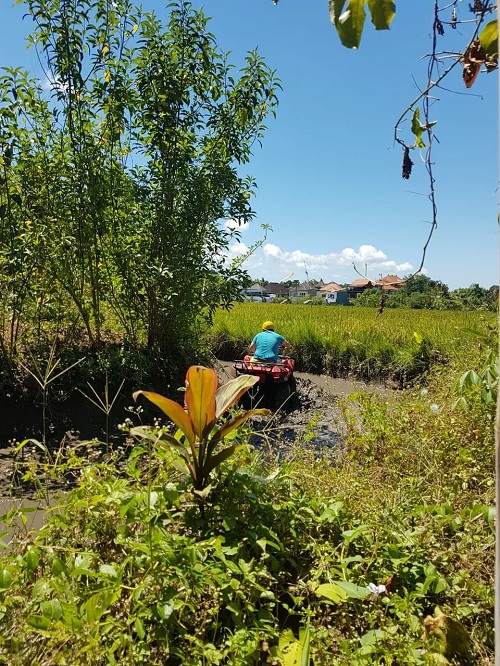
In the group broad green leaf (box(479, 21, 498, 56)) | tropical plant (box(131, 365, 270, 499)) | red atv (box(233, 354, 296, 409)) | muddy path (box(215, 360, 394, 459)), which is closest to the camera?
broad green leaf (box(479, 21, 498, 56))

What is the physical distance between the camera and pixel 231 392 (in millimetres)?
1894

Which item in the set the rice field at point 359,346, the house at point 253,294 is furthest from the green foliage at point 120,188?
the rice field at point 359,346

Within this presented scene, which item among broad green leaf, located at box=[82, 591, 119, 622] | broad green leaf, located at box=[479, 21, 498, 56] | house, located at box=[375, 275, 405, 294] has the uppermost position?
broad green leaf, located at box=[479, 21, 498, 56]

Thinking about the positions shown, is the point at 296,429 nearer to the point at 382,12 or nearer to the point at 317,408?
the point at 317,408

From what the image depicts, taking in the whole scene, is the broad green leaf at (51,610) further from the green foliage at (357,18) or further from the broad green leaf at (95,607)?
the green foliage at (357,18)

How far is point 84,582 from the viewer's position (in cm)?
138

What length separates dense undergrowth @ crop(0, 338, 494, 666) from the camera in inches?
45.3

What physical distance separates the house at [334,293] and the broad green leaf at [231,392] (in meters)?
3.93

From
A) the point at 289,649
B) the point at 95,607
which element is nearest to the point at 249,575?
the point at 289,649

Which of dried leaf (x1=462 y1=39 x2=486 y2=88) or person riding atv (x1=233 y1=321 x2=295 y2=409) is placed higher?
dried leaf (x1=462 y1=39 x2=486 y2=88)

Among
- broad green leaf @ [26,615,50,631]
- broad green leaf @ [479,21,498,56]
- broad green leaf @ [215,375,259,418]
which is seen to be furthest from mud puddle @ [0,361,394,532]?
broad green leaf @ [479,21,498,56]

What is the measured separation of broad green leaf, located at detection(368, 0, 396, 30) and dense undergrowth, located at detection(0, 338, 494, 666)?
1335 millimetres

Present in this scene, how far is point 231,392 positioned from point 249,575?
76cm

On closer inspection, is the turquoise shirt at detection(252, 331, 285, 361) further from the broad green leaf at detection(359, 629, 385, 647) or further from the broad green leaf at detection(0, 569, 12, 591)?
the broad green leaf at detection(0, 569, 12, 591)
